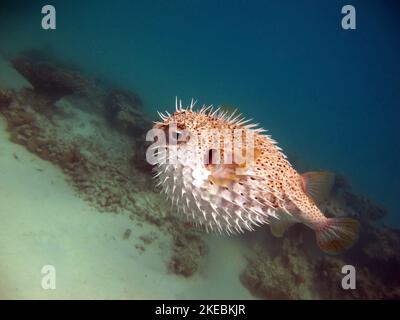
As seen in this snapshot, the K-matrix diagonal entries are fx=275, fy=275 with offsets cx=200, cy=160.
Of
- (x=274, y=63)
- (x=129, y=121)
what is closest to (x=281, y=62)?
(x=274, y=63)

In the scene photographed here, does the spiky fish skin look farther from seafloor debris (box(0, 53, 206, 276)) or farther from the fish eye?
seafloor debris (box(0, 53, 206, 276))

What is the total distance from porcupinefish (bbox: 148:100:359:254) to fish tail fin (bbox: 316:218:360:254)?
0.48ft

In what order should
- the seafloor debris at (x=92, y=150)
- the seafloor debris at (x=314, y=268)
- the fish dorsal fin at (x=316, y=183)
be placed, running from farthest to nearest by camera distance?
the seafloor debris at (x=314, y=268) → the seafloor debris at (x=92, y=150) → the fish dorsal fin at (x=316, y=183)

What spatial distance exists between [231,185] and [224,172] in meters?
0.09

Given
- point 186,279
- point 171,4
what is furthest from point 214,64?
point 186,279

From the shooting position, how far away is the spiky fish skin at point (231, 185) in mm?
1664

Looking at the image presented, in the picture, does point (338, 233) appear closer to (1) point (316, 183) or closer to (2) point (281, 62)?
(1) point (316, 183)

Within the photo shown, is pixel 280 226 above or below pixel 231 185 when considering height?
below

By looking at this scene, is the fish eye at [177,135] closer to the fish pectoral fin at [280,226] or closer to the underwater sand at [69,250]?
the fish pectoral fin at [280,226]

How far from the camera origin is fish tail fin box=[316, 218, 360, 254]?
215cm

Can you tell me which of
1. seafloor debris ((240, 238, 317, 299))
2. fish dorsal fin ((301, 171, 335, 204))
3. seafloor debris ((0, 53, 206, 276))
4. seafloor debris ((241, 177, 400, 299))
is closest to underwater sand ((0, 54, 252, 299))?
seafloor debris ((0, 53, 206, 276))

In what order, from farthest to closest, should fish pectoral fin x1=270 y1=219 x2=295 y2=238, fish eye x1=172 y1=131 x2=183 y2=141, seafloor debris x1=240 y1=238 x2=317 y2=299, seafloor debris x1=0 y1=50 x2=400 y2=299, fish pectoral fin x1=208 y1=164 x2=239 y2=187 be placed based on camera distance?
seafloor debris x1=240 y1=238 x2=317 y2=299
seafloor debris x1=0 y1=50 x2=400 y2=299
fish pectoral fin x1=270 y1=219 x2=295 y2=238
fish eye x1=172 y1=131 x2=183 y2=141
fish pectoral fin x1=208 y1=164 x2=239 y2=187

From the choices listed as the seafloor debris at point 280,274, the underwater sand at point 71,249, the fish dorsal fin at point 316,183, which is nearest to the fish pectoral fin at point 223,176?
the fish dorsal fin at point 316,183

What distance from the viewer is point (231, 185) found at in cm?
165
